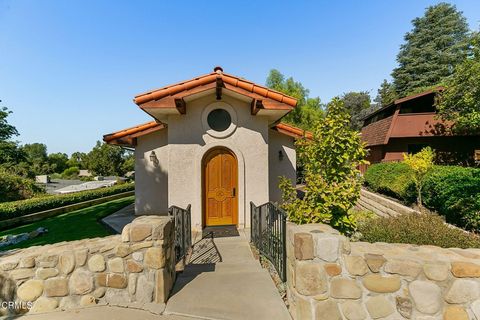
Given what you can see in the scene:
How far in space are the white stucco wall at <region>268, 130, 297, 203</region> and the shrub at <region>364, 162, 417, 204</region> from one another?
205 inches

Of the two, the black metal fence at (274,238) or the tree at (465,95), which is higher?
the tree at (465,95)

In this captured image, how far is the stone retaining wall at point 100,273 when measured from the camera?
3.45 meters

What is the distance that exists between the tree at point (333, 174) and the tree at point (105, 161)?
137ft

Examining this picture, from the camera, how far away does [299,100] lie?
28.6 meters

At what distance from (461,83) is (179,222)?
1731cm

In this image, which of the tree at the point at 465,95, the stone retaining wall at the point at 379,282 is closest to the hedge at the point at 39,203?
the stone retaining wall at the point at 379,282

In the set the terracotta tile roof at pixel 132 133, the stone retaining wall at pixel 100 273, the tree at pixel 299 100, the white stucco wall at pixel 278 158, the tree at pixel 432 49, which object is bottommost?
the stone retaining wall at pixel 100 273

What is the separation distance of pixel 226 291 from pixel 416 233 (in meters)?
4.00

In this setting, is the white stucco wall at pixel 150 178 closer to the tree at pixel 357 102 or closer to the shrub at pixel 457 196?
the shrub at pixel 457 196

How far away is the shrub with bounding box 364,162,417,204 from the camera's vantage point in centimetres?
1076

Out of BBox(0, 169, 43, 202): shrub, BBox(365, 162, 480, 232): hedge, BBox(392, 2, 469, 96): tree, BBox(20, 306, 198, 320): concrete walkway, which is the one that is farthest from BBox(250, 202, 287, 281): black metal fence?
BBox(392, 2, 469, 96): tree

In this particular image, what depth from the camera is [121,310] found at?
11.2ft

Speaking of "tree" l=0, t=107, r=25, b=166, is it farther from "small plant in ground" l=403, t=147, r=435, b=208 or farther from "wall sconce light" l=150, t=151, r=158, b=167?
"small plant in ground" l=403, t=147, r=435, b=208

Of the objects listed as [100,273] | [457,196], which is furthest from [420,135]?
[100,273]
